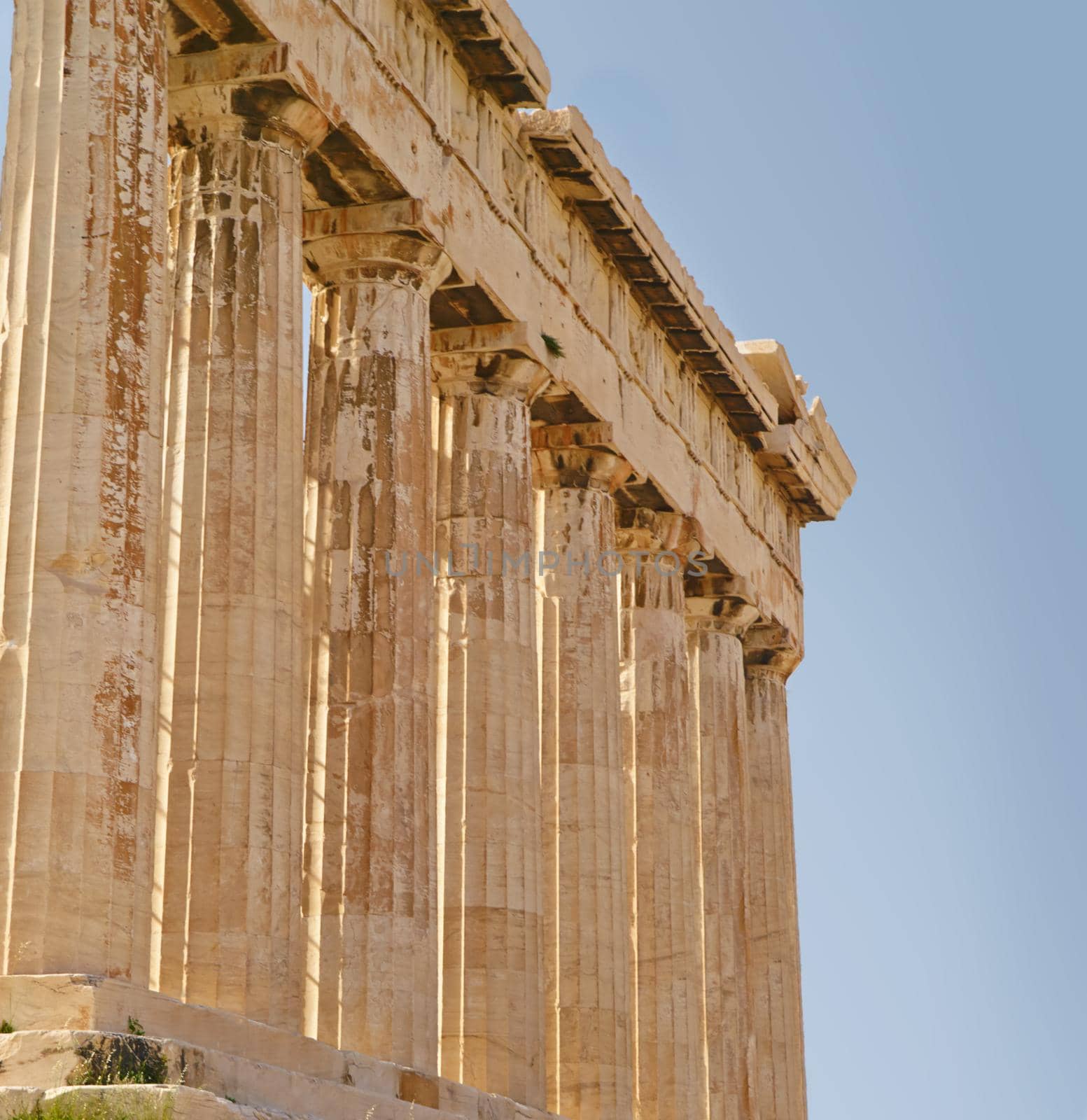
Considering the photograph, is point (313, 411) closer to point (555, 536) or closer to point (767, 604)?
point (555, 536)

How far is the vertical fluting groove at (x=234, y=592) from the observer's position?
75.1 feet

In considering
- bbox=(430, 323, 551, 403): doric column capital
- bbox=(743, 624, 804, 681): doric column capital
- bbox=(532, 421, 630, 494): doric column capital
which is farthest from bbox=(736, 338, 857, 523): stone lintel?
bbox=(430, 323, 551, 403): doric column capital

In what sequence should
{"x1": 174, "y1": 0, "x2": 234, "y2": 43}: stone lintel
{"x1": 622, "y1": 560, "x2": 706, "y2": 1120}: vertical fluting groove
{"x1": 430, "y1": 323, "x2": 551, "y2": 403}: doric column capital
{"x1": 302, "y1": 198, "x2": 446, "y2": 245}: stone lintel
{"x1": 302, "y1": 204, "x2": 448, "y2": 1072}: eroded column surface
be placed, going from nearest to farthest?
{"x1": 174, "y1": 0, "x2": 234, "y2": 43}: stone lintel → {"x1": 302, "y1": 204, "x2": 448, "y2": 1072}: eroded column surface → {"x1": 302, "y1": 198, "x2": 446, "y2": 245}: stone lintel → {"x1": 430, "y1": 323, "x2": 551, "y2": 403}: doric column capital → {"x1": 622, "y1": 560, "x2": 706, "y2": 1120}: vertical fluting groove

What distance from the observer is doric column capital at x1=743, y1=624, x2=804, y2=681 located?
45594 mm

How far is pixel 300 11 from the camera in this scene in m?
25.8

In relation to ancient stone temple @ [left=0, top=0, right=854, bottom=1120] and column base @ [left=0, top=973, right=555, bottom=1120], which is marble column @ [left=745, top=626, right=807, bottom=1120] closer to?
ancient stone temple @ [left=0, top=0, right=854, bottom=1120]

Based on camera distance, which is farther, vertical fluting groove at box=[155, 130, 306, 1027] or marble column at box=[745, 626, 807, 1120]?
marble column at box=[745, 626, 807, 1120]

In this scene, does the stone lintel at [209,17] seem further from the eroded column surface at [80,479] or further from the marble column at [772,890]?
the marble column at [772,890]

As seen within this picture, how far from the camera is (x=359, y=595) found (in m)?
27.3

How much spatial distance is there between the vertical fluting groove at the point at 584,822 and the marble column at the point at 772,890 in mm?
8782

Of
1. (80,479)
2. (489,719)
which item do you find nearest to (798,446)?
(489,719)

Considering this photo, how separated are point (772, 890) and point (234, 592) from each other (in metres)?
22.8

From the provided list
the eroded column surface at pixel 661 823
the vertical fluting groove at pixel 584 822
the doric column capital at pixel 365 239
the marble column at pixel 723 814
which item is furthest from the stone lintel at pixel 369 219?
the marble column at pixel 723 814

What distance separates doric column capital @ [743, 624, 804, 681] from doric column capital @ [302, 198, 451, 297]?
18.4m
